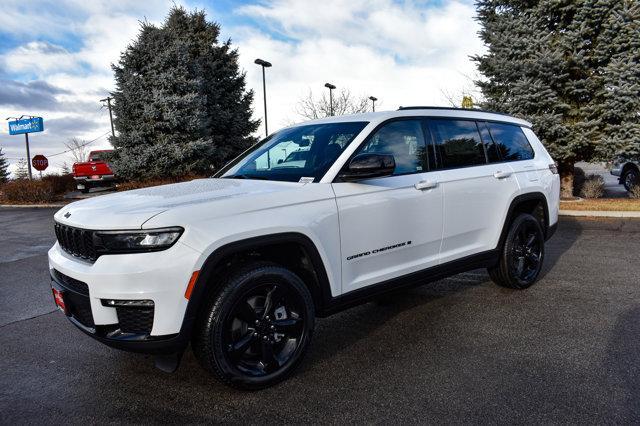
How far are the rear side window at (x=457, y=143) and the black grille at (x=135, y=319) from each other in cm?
269

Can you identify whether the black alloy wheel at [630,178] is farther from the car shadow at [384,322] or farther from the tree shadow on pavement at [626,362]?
the tree shadow on pavement at [626,362]

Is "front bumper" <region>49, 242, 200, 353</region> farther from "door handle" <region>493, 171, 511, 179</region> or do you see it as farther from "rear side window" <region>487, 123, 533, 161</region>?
"rear side window" <region>487, 123, 533, 161</region>

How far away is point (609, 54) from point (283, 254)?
12.9m

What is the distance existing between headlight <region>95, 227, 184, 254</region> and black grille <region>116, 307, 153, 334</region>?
1.09ft

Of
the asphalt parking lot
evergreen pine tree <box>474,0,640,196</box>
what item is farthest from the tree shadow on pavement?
evergreen pine tree <box>474,0,640,196</box>

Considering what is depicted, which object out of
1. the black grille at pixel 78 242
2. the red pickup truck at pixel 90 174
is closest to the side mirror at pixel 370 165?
the black grille at pixel 78 242

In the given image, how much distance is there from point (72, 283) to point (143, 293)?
67cm

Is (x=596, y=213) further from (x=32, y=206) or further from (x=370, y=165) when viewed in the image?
(x=32, y=206)

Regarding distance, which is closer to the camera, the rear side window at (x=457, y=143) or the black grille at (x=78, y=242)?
the black grille at (x=78, y=242)

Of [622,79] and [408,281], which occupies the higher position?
[622,79]

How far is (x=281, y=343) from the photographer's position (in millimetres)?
3176

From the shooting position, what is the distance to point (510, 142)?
16.4 ft

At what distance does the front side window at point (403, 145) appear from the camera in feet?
12.2

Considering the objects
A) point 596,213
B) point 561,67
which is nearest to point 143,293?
point 596,213
